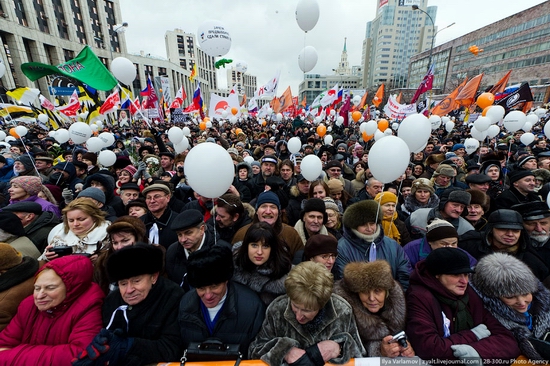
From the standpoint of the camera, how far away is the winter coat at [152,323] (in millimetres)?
1712

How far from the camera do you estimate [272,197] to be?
3.10 meters

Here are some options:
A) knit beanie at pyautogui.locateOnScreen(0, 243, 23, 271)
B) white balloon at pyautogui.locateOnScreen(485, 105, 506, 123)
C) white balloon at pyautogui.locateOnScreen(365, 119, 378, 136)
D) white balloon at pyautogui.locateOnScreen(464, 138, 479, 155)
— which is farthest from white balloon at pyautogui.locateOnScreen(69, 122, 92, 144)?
white balloon at pyautogui.locateOnScreen(485, 105, 506, 123)

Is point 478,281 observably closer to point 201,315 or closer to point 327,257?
point 327,257

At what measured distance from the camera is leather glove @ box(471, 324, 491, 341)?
171cm

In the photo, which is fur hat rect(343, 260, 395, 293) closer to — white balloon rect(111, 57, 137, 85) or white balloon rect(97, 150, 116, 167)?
white balloon rect(97, 150, 116, 167)

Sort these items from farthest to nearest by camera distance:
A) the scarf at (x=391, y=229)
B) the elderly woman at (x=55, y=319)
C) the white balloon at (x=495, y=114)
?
the white balloon at (x=495, y=114) → the scarf at (x=391, y=229) → the elderly woman at (x=55, y=319)

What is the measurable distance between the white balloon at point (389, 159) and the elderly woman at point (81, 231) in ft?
10.3

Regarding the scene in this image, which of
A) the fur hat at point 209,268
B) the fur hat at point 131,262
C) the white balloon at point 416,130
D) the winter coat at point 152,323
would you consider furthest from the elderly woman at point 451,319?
the white balloon at point 416,130

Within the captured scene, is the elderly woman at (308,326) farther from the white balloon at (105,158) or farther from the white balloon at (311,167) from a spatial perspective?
the white balloon at (105,158)

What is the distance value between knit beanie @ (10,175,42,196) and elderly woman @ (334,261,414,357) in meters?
4.35

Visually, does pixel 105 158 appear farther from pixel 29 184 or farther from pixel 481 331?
pixel 481 331

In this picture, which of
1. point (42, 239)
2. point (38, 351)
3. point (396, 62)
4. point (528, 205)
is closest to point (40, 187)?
point (42, 239)

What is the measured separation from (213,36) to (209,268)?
25.0 feet

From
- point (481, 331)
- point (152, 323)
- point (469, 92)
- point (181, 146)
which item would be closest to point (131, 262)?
point (152, 323)
